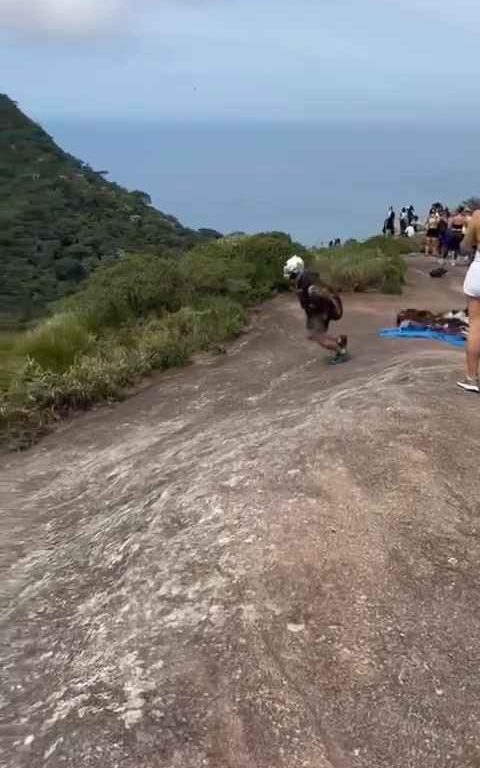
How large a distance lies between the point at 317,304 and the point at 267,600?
6.08 m

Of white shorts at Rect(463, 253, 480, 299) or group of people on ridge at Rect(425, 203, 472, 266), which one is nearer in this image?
white shorts at Rect(463, 253, 480, 299)

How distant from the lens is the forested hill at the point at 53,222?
134 ft

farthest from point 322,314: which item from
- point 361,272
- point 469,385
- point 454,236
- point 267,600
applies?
point 454,236

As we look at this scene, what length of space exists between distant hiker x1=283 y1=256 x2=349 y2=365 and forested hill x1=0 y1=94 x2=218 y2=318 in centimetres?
2041

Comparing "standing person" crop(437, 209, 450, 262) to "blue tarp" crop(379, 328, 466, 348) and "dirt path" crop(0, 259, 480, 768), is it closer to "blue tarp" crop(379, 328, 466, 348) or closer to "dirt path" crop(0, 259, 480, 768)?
"blue tarp" crop(379, 328, 466, 348)

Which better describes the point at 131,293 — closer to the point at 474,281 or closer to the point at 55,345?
the point at 55,345

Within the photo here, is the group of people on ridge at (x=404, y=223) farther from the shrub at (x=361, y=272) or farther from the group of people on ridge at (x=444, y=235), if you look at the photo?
the shrub at (x=361, y=272)

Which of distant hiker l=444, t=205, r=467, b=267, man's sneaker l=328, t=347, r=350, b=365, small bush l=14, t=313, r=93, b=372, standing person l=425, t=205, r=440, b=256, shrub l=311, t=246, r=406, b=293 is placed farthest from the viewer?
standing person l=425, t=205, r=440, b=256

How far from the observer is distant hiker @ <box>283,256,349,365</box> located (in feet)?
34.4

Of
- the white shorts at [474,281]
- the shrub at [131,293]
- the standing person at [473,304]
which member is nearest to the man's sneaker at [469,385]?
the standing person at [473,304]

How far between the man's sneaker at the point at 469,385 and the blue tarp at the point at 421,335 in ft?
12.0

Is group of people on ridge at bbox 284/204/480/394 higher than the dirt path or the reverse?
higher

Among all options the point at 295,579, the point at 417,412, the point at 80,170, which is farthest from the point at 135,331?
the point at 80,170

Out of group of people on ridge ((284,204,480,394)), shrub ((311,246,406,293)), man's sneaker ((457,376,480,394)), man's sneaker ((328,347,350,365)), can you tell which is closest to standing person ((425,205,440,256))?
shrub ((311,246,406,293))
